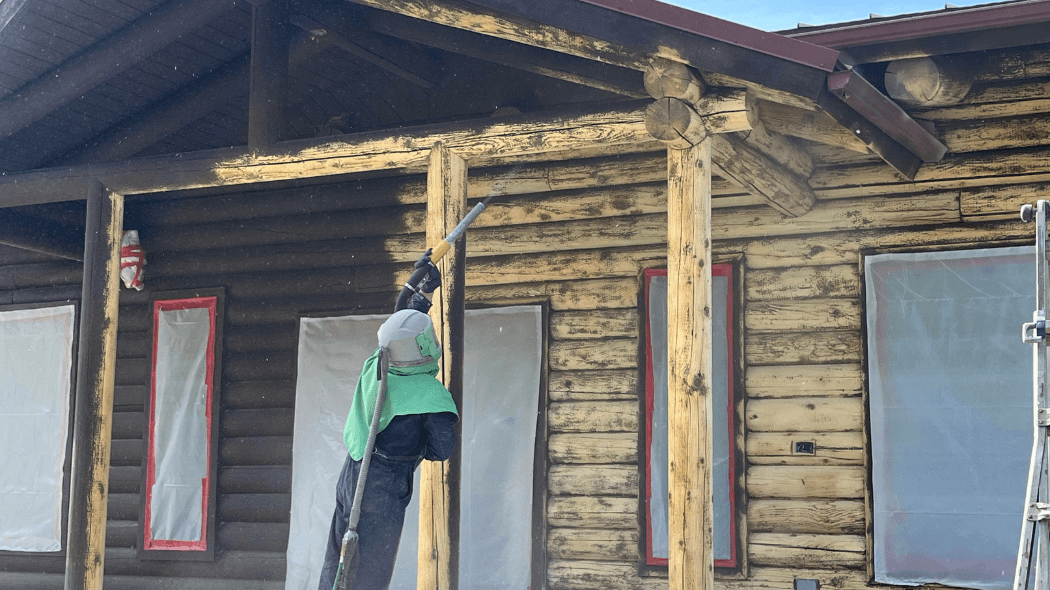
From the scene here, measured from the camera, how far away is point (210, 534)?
8.35 m

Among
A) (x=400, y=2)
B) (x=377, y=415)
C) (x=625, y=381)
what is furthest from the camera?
(x=625, y=381)

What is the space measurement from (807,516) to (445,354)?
258 centimetres

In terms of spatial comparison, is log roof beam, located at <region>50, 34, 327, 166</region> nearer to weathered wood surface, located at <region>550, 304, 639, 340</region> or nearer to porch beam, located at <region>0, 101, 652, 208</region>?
porch beam, located at <region>0, 101, 652, 208</region>

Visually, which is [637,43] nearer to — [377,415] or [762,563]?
[377,415]

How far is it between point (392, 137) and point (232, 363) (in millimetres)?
3317

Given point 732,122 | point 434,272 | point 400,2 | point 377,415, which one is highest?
point 400,2

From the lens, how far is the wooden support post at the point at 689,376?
496cm

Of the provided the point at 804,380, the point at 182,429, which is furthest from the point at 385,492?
the point at 182,429

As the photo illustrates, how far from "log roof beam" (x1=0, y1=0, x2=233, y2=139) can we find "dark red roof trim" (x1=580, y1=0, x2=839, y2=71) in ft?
9.28

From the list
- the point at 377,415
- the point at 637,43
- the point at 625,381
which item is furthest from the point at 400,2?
the point at 625,381

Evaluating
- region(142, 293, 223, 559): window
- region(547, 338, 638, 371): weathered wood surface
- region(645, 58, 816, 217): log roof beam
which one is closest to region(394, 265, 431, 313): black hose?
region(645, 58, 816, 217): log roof beam

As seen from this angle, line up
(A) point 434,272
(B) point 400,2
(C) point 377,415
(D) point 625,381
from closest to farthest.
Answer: (C) point 377,415, (A) point 434,272, (B) point 400,2, (D) point 625,381

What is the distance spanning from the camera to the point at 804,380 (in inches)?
272

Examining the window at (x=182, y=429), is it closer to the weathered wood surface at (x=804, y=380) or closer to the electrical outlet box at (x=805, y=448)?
the weathered wood surface at (x=804, y=380)
